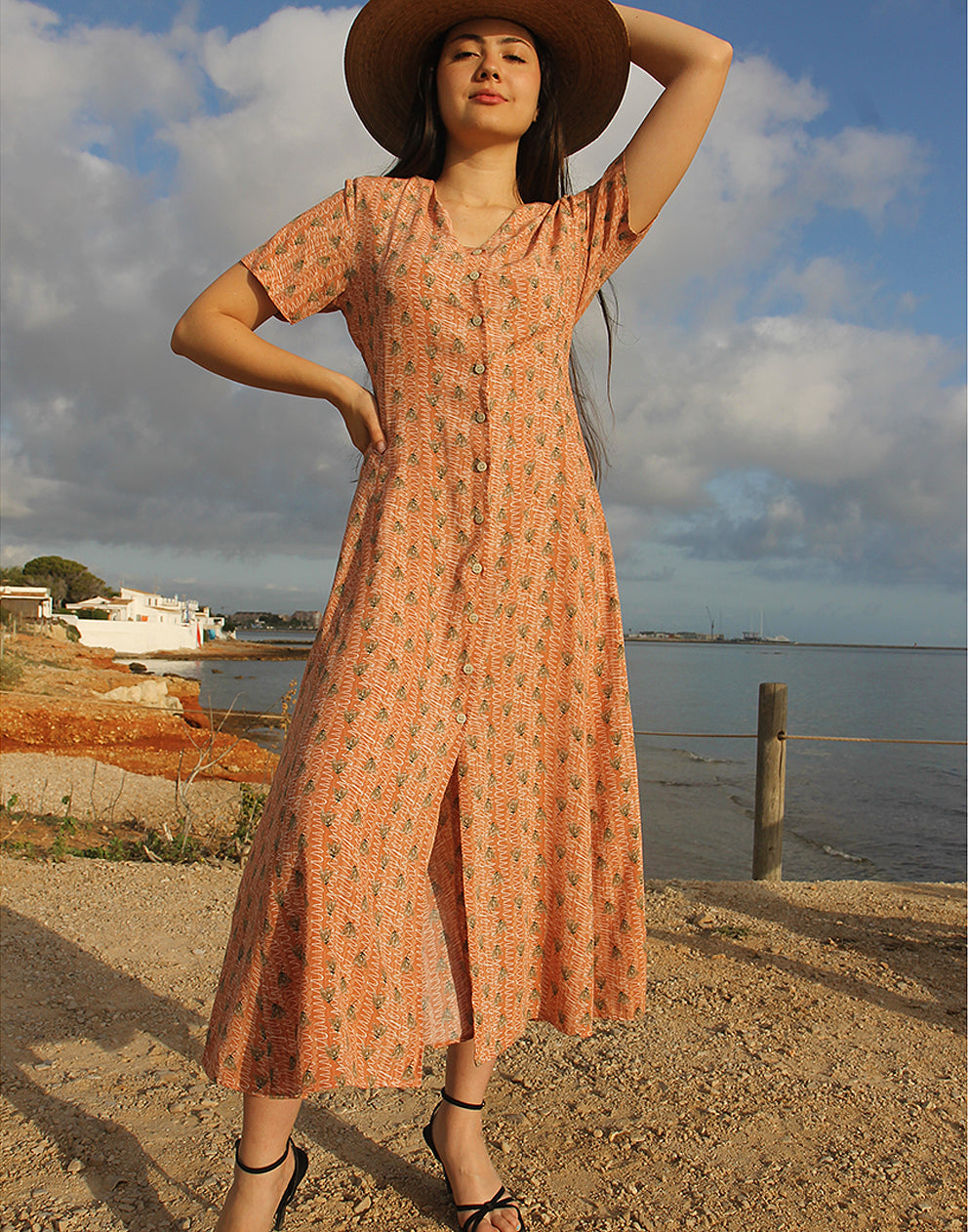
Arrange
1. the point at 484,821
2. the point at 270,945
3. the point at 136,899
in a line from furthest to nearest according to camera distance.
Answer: the point at 136,899 → the point at 484,821 → the point at 270,945

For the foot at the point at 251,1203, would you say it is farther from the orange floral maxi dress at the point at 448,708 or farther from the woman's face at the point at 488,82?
the woman's face at the point at 488,82

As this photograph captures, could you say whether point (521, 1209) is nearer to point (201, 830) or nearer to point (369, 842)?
point (369, 842)

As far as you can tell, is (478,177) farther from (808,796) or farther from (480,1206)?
(808,796)

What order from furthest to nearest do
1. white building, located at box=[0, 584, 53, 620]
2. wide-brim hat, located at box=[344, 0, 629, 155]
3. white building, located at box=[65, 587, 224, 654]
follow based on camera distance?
white building, located at box=[65, 587, 224, 654] → white building, located at box=[0, 584, 53, 620] → wide-brim hat, located at box=[344, 0, 629, 155]

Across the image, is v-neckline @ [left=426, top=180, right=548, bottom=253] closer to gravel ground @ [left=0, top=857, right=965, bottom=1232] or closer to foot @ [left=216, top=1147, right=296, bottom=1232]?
foot @ [left=216, top=1147, right=296, bottom=1232]

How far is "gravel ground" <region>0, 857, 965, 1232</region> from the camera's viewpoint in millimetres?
1774

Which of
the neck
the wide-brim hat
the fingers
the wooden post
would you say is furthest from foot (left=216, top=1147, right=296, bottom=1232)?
the wooden post

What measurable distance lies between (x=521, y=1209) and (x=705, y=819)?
35.3 ft

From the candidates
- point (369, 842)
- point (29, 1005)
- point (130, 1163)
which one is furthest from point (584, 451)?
point (29, 1005)

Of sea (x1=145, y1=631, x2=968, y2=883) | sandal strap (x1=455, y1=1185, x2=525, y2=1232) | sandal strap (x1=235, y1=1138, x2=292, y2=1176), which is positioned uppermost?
sandal strap (x1=235, y1=1138, x2=292, y2=1176)

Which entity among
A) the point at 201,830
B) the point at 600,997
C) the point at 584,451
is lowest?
the point at 201,830

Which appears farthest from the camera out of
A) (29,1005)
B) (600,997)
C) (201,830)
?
(201,830)

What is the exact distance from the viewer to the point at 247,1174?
4.70 feet

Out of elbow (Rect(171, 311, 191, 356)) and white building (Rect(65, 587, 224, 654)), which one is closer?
elbow (Rect(171, 311, 191, 356))
